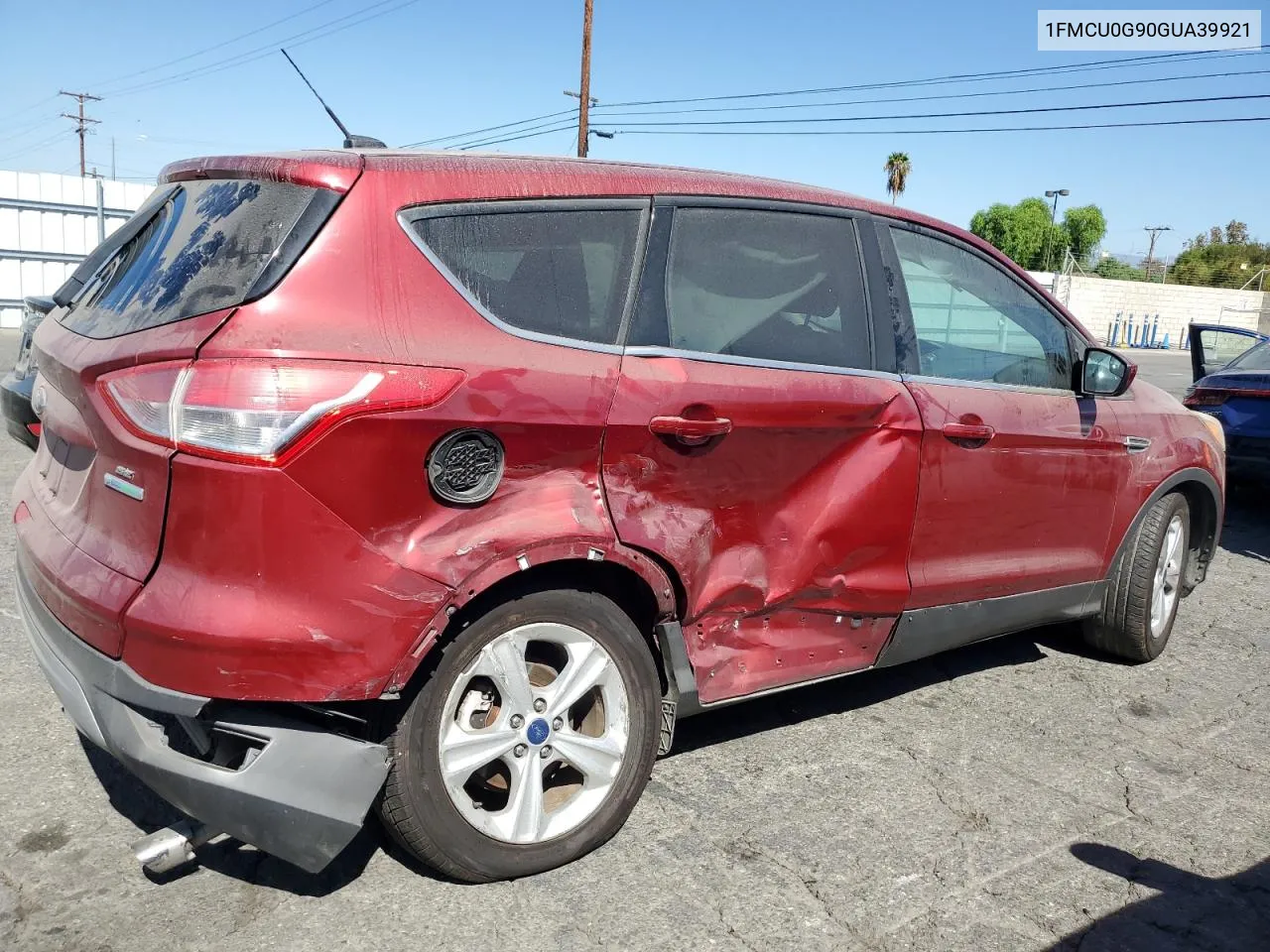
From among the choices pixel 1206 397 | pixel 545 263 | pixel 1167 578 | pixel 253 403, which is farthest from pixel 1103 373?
pixel 1206 397

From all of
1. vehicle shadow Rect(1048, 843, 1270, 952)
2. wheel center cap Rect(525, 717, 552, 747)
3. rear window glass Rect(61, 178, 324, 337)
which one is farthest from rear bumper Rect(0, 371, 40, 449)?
vehicle shadow Rect(1048, 843, 1270, 952)

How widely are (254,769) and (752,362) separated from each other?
1699 millimetres

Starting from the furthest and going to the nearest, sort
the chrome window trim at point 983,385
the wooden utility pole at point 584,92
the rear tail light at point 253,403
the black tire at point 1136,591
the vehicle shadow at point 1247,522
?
the wooden utility pole at point 584,92 → the vehicle shadow at point 1247,522 → the black tire at point 1136,591 → the chrome window trim at point 983,385 → the rear tail light at point 253,403

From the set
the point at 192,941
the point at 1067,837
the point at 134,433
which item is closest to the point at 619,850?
the point at 192,941

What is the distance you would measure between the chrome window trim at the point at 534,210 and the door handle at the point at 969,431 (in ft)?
4.20

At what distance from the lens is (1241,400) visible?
25.6 feet

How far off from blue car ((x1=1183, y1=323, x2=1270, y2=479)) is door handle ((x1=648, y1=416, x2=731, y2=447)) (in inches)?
245

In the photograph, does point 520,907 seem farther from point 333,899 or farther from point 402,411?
point 402,411

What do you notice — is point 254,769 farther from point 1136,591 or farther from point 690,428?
point 1136,591

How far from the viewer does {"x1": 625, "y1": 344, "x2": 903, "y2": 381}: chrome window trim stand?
287 cm

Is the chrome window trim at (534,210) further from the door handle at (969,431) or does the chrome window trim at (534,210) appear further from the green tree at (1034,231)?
the green tree at (1034,231)

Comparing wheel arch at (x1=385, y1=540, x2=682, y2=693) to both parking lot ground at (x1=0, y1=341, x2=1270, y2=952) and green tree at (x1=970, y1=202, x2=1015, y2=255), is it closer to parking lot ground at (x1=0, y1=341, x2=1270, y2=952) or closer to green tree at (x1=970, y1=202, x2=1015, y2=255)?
parking lot ground at (x1=0, y1=341, x2=1270, y2=952)

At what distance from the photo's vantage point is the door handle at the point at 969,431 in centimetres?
359

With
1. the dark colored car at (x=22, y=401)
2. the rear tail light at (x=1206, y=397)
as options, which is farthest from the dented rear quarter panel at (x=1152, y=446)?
the dark colored car at (x=22, y=401)
